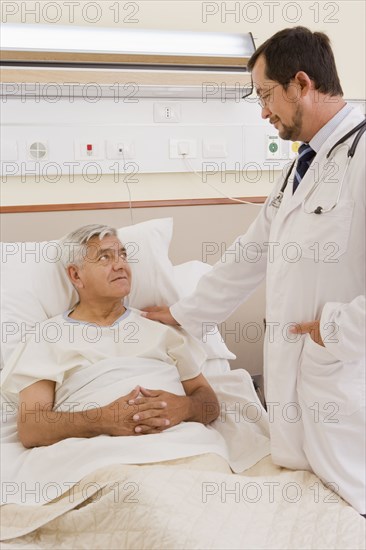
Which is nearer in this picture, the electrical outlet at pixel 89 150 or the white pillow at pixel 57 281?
the white pillow at pixel 57 281

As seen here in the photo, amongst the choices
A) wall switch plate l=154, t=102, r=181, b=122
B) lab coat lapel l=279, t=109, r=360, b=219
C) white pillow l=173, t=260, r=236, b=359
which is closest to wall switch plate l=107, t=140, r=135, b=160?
wall switch plate l=154, t=102, r=181, b=122

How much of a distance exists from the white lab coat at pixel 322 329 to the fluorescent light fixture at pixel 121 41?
879 mm

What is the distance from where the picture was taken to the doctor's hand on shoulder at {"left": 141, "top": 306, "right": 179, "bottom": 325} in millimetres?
2014

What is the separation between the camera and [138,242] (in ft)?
7.30

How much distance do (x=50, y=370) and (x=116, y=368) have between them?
19 centimetres

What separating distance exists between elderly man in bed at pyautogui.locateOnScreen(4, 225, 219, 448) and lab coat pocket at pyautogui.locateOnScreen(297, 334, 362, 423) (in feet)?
1.41

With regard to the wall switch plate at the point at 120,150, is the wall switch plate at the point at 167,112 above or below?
above

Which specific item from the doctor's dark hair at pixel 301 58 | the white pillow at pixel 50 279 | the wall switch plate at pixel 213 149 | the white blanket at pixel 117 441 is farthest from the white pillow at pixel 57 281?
the doctor's dark hair at pixel 301 58

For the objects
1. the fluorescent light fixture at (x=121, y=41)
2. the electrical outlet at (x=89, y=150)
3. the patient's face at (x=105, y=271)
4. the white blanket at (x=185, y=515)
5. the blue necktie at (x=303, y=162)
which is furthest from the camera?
the electrical outlet at (x=89, y=150)

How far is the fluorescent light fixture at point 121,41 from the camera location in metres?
2.12

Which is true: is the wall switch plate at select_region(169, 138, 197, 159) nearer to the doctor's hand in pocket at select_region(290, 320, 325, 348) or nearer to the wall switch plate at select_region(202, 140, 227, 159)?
the wall switch plate at select_region(202, 140, 227, 159)

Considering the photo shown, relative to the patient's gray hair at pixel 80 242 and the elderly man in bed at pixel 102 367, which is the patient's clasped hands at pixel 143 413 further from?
the patient's gray hair at pixel 80 242

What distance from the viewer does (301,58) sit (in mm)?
1555

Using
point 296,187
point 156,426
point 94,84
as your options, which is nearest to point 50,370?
point 156,426
